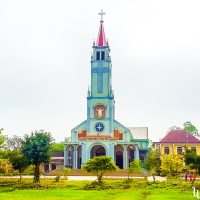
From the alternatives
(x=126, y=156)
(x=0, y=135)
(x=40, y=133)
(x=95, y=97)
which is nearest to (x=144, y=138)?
(x=126, y=156)

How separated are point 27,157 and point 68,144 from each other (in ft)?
73.4

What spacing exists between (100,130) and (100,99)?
16.8ft

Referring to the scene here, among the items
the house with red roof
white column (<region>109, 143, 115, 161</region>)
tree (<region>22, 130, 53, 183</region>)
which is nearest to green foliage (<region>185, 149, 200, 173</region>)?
tree (<region>22, 130, 53, 183</region>)

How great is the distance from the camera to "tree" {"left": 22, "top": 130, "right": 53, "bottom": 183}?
4356 centimetres

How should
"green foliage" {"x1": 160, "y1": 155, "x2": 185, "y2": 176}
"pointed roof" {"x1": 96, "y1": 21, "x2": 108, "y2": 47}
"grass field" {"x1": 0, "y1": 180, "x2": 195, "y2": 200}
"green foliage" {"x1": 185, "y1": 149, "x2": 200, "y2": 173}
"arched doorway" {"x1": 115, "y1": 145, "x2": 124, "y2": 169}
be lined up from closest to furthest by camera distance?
"grass field" {"x1": 0, "y1": 180, "x2": 195, "y2": 200} → "green foliage" {"x1": 185, "y1": 149, "x2": 200, "y2": 173} → "green foliage" {"x1": 160, "y1": 155, "x2": 185, "y2": 176} → "arched doorway" {"x1": 115, "y1": 145, "x2": 124, "y2": 169} → "pointed roof" {"x1": 96, "y1": 21, "x2": 108, "y2": 47}

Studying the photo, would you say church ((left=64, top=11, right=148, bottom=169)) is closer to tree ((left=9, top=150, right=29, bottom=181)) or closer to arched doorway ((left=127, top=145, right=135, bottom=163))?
arched doorway ((left=127, top=145, right=135, bottom=163))

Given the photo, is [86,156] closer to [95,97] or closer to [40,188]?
[95,97]

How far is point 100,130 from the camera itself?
65.6 metres

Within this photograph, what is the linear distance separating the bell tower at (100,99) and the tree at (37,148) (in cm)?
2154

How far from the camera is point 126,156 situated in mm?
64812

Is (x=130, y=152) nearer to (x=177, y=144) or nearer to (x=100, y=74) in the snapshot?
(x=177, y=144)

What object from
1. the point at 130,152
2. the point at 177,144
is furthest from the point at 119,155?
the point at 177,144

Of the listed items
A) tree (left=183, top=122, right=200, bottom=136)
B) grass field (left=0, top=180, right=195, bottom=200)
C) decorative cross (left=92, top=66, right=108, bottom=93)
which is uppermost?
decorative cross (left=92, top=66, right=108, bottom=93)

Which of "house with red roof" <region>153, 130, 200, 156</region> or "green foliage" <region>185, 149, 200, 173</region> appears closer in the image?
"green foliage" <region>185, 149, 200, 173</region>
